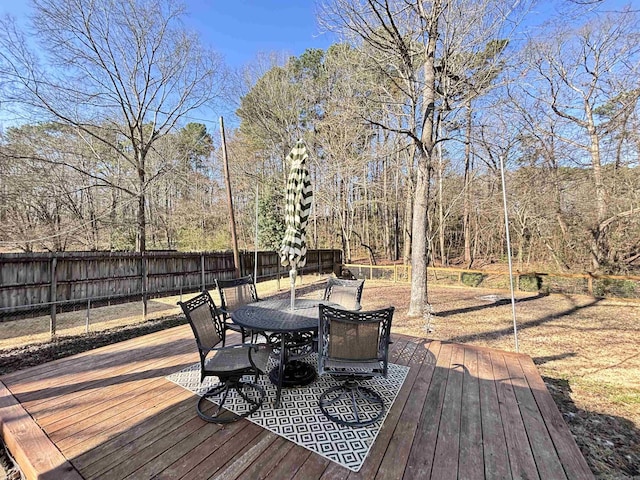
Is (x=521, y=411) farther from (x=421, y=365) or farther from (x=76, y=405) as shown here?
(x=76, y=405)

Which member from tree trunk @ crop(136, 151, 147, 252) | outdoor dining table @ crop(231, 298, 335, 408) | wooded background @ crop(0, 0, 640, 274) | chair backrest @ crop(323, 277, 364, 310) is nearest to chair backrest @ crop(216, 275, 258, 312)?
outdoor dining table @ crop(231, 298, 335, 408)

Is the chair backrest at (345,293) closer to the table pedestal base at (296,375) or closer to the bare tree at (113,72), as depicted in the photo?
the table pedestal base at (296,375)

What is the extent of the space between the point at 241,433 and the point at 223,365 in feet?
1.62

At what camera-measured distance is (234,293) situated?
11.5 ft

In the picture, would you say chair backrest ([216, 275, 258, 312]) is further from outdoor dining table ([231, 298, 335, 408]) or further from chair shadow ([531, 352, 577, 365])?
chair shadow ([531, 352, 577, 365])

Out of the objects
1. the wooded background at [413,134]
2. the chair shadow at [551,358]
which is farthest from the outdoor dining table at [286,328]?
the wooded background at [413,134]

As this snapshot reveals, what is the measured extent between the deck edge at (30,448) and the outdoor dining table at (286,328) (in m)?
1.29

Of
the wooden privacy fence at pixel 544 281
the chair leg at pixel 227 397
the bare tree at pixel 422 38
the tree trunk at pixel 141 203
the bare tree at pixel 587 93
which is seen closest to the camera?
the chair leg at pixel 227 397

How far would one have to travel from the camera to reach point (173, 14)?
6.98 m

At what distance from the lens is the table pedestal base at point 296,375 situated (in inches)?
106

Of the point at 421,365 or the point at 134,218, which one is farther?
the point at 134,218

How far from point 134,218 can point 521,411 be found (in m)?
8.53

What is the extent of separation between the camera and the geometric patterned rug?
1.87m

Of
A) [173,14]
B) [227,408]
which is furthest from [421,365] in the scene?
[173,14]
